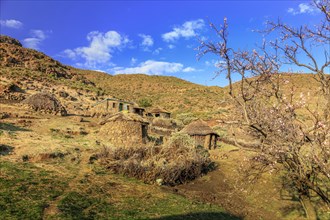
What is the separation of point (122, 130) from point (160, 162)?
17.8 ft

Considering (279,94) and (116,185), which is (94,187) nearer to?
(116,185)

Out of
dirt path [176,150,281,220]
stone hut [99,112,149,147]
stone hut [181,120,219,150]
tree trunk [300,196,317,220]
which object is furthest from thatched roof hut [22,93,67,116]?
tree trunk [300,196,317,220]

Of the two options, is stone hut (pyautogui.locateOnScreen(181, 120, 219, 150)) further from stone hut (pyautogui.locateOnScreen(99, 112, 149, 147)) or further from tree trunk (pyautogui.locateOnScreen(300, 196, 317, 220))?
tree trunk (pyautogui.locateOnScreen(300, 196, 317, 220))

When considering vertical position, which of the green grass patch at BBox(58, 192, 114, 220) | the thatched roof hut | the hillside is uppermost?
the hillside

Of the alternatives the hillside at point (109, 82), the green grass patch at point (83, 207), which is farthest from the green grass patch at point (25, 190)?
the hillside at point (109, 82)

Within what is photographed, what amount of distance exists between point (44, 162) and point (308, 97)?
10.8 meters

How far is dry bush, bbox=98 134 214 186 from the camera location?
45.3 ft

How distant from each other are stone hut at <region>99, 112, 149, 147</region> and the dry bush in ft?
9.58

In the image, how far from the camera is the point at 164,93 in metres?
75.9

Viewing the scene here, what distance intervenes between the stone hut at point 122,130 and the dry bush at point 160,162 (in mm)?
2919

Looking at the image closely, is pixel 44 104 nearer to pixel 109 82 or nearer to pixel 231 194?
pixel 231 194

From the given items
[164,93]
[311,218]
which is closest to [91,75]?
[164,93]

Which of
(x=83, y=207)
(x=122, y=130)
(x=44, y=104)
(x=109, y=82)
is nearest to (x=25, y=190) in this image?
(x=83, y=207)

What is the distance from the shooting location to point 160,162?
1446 centimetres
